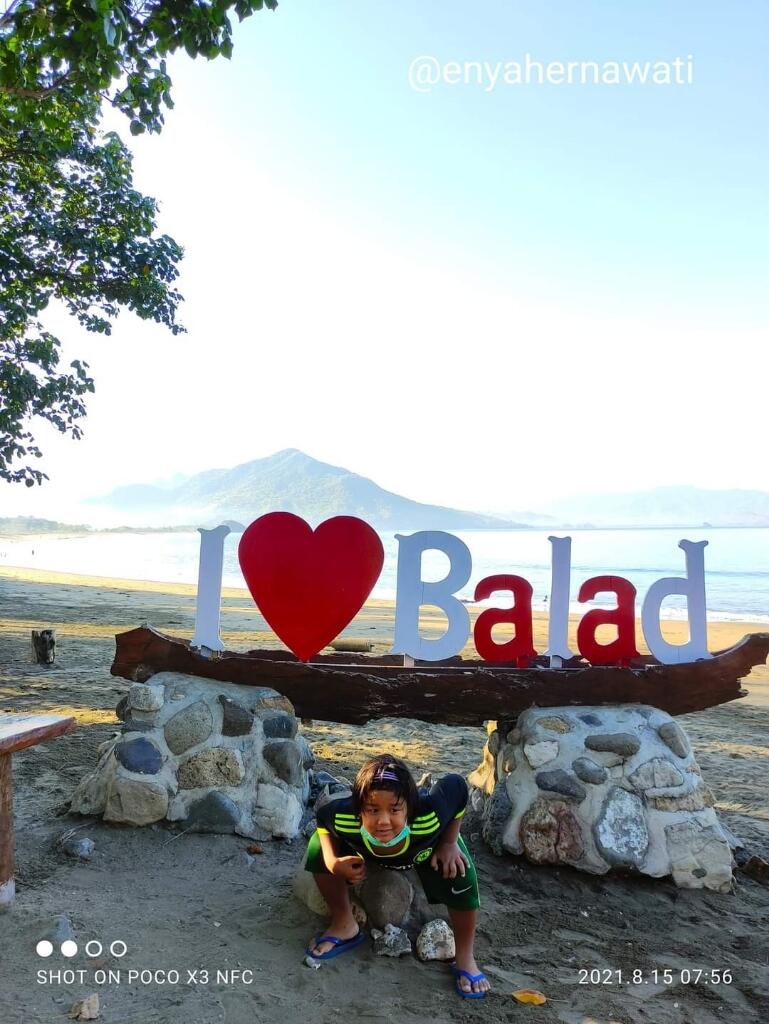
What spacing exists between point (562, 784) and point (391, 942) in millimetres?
1604

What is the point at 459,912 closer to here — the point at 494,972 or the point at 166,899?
the point at 494,972

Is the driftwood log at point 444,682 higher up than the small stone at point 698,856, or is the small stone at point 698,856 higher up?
the driftwood log at point 444,682

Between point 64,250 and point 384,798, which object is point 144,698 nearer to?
point 384,798

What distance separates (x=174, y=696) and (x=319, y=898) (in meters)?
1.73

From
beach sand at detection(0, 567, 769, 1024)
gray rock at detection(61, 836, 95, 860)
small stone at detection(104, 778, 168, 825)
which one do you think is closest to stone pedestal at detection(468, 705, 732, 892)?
beach sand at detection(0, 567, 769, 1024)

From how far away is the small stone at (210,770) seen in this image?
14.9ft

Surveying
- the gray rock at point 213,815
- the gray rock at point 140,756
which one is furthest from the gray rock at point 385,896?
the gray rock at point 140,756

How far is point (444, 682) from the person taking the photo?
190 inches

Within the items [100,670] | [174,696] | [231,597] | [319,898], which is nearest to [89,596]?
[231,597]

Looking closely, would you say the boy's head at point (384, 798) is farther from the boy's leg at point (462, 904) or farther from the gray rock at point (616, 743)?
the gray rock at point (616, 743)

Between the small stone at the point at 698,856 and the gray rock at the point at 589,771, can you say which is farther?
the gray rock at the point at 589,771

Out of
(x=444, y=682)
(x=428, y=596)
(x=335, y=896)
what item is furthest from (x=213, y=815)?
(x=428, y=596)

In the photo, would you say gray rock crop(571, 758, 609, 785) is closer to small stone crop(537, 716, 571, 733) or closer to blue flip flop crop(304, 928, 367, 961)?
small stone crop(537, 716, 571, 733)

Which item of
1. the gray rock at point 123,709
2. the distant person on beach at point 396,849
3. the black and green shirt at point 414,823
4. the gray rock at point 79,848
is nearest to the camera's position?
the distant person on beach at point 396,849
